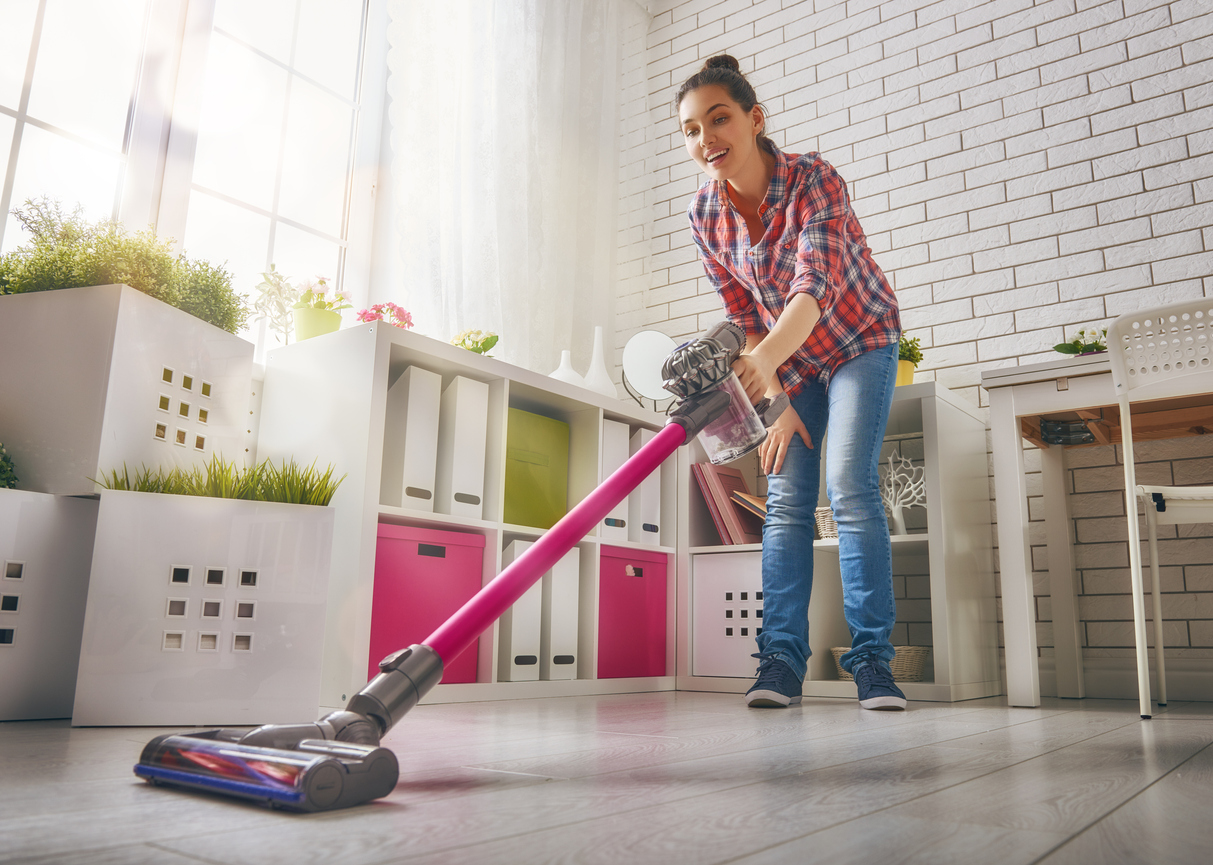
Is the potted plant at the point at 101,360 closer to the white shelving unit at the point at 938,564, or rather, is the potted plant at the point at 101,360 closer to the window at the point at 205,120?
the window at the point at 205,120

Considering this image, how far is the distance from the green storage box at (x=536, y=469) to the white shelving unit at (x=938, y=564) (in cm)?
44

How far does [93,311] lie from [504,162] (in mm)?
1839

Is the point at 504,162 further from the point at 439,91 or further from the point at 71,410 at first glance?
the point at 71,410

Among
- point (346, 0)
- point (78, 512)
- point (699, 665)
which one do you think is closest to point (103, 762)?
point (78, 512)

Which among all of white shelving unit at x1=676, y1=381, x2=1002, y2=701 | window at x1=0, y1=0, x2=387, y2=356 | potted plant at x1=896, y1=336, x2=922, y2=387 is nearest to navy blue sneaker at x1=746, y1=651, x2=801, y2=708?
white shelving unit at x1=676, y1=381, x2=1002, y2=701

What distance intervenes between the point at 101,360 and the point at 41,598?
1.24 feet

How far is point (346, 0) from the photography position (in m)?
2.94

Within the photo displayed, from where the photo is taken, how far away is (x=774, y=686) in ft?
5.90

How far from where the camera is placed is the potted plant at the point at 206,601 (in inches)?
46.8

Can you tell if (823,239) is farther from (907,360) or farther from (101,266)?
(101,266)

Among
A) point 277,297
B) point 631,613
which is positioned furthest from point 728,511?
point 277,297

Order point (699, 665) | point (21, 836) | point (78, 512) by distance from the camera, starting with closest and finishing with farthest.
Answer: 1. point (21, 836)
2. point (78, 512)
3. point (699, 665)

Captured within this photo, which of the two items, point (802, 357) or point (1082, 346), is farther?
point (1082, 346)

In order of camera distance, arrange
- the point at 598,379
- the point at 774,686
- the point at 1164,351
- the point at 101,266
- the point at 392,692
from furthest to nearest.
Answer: the point at 598,379 < the point at 774,686 < the point at 1164,351 < the point at 101,266 < the point at 392,692
